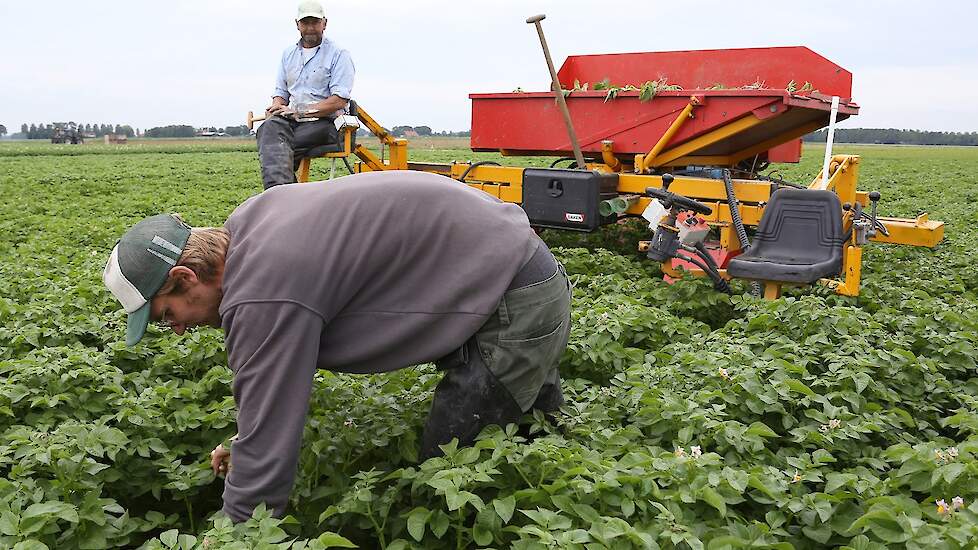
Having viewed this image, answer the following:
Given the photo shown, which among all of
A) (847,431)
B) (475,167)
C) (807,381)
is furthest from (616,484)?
(475,167)

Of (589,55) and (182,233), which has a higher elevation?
(589,55)

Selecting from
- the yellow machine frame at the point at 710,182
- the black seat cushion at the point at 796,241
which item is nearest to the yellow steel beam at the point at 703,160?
the yellow machine frame at the point at 710,182

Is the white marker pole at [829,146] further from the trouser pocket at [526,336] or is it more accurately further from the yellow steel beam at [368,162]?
the trouser pocket at [526,336]

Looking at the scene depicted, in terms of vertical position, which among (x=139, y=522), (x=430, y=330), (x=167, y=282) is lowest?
(x=139, y=522)

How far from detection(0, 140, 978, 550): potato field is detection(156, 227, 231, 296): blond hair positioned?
26.2 inches

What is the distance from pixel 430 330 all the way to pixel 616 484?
0.73 metres

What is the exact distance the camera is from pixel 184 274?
2377 millimetres

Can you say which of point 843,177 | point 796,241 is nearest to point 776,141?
point 843,177

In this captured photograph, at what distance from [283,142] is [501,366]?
473cm

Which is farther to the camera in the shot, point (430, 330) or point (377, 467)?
point (377, 467)

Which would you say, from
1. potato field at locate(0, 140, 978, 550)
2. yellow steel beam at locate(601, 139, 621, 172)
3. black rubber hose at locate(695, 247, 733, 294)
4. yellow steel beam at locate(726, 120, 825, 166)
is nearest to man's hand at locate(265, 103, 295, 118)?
potato field at locate(0, 140, 978, 550)

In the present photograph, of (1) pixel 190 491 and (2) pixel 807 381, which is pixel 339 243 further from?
(2) pixel 807 381

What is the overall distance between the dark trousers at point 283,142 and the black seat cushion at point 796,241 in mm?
3513

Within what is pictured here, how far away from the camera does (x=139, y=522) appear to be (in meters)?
2.76
